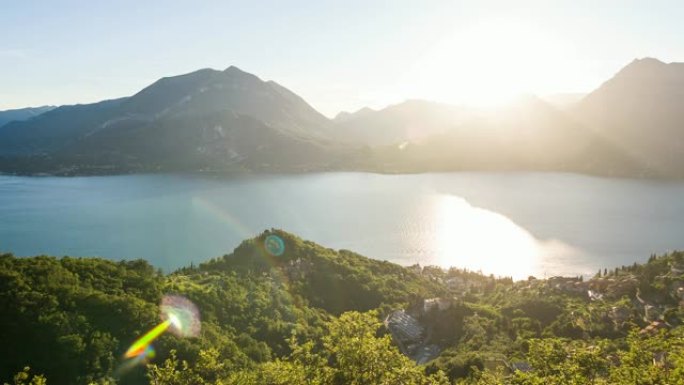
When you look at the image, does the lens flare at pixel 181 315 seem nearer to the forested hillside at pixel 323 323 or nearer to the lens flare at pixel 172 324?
the lens flare at pixel 172 324

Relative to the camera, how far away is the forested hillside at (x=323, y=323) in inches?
644

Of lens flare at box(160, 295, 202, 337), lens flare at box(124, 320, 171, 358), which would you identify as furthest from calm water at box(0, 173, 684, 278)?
lens flare at box(124, 320, 171, 358)

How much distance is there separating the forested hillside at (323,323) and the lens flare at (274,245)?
1.00 ft

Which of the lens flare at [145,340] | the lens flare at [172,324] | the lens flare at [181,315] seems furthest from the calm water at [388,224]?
the lens flare at [145,340]

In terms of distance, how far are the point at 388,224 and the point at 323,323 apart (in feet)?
299

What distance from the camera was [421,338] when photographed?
53125 millimetres

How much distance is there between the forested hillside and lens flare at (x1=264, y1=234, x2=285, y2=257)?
30cm

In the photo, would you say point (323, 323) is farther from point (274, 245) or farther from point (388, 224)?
point (388, 224)

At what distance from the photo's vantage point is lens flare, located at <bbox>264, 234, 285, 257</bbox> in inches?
2339

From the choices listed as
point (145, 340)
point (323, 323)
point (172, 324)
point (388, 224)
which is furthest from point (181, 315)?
point (388, 224)

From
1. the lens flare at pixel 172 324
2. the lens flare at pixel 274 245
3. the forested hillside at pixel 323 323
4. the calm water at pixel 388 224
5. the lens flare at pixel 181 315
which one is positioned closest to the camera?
the forested hillside at pixel 323 323

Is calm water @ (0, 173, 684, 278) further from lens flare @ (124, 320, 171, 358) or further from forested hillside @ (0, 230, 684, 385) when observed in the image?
lens flare @ (124, 320, 171, 358)

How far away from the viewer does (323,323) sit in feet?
152

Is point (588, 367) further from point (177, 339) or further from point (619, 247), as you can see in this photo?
point (619, 247)
